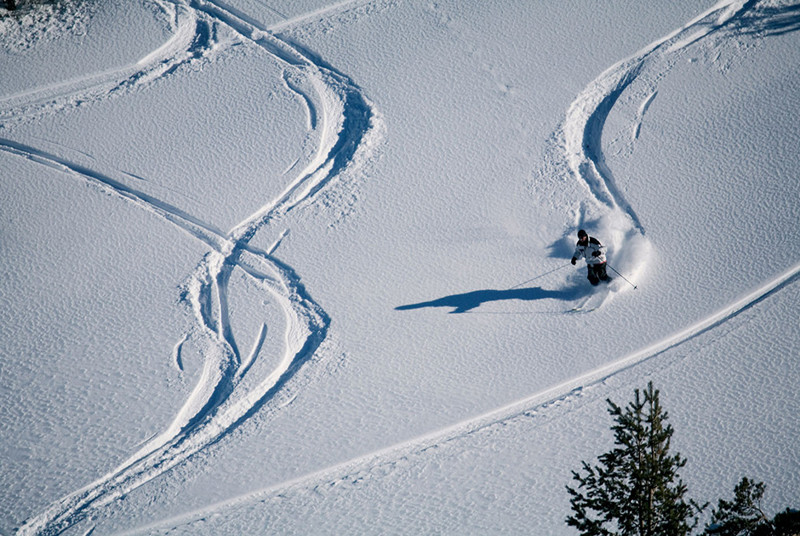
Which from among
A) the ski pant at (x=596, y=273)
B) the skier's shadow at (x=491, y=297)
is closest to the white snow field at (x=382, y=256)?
the skier's shadow at (x=491, y=297)

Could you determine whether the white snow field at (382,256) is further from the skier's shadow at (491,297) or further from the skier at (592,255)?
the skier at (592,255)

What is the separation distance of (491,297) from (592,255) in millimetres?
1476

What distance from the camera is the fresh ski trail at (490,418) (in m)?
8.17

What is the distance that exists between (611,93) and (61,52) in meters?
10.5

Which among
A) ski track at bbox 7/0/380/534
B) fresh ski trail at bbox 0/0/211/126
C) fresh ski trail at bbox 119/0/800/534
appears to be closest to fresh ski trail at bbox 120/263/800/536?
fresh ski trail at bbox 119/0/800/534

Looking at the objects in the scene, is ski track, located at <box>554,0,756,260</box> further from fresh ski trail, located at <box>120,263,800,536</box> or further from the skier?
fresh ski trail, located at <box>120,263,800,536</box>

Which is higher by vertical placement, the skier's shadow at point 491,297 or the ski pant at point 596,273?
the ski pant at point 596,273

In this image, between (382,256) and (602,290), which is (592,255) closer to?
(602,290)

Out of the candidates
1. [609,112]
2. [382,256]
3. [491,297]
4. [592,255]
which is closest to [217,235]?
[382,256]

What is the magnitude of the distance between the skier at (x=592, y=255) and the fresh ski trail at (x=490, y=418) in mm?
1183

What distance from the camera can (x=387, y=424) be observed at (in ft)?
28.4

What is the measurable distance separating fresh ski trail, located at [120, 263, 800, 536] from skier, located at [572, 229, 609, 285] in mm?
1183

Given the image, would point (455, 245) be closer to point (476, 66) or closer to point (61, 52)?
point (476, 66)

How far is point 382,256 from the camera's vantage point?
10359 mm
